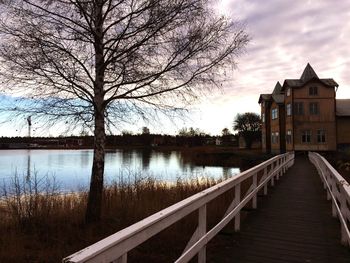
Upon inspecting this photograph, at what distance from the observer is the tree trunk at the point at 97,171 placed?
28.9 feet

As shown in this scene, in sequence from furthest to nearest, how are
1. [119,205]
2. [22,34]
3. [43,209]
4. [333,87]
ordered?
1. [333,87]
2. [119,205]
3. [43,209]
4. [22,34]

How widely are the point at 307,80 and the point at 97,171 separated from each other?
147ft

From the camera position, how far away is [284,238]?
7.05m

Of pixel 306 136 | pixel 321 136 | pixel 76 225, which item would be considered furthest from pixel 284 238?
pixel 321 136

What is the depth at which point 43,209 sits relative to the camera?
32.4 feet

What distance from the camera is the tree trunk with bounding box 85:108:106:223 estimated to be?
28.9ft

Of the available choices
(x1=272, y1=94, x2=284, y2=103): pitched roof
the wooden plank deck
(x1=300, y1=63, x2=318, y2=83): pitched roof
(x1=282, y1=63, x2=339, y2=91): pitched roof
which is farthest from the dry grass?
(x1=272, y1=94, x2=284, y2=103): pitched roof

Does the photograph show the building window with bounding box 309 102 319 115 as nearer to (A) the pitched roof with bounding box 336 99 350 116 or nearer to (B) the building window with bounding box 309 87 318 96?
(B) the building window with bounding box 309 87 318 96

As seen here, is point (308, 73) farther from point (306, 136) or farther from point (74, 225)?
point (74, 225)

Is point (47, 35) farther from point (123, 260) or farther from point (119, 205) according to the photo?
point (123, 260)

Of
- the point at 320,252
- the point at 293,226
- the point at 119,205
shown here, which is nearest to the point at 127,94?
the point at 119,205

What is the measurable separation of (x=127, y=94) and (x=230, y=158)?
146ft

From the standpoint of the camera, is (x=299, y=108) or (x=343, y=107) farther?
(x=343, y=107)

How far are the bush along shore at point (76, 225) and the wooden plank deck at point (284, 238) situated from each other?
0.98 meters
